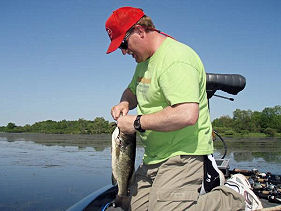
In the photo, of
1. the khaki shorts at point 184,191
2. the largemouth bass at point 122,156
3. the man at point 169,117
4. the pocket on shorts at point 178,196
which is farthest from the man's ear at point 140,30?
the pocket on shorts at point 178,196

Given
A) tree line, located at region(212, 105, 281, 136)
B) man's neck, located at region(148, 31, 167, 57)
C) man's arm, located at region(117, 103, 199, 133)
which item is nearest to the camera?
man's arm, located at region(117, 103, 199, 133)

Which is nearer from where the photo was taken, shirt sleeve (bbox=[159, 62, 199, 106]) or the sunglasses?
shirt sleeve (bbox=[159, 62, 199, 106])

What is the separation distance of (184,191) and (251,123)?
51387 mm

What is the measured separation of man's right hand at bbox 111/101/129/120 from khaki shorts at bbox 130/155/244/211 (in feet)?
2.12

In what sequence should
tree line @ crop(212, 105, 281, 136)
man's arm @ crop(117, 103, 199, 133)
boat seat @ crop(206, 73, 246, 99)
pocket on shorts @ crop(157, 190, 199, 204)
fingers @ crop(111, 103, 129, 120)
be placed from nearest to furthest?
man's arm @ crop(117, 103, 199, 133) → pocket on shorts @ crop(157, 190, 199, 204) → fingers @ crop(111, 103, 129, 120) → boat seat @ crop(206, 73, 246, 99) → tree line @ crop(212, 105, 281, 136)

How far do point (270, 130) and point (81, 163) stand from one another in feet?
137

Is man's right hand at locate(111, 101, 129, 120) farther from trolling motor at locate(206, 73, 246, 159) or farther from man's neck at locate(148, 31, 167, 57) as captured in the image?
trolling motor at locate(206, 73, 246, 159)

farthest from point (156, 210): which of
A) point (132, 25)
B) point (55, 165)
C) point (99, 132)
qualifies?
point (99, 132)

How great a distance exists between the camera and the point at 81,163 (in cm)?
1108

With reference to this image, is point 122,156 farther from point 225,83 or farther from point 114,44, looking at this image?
point 225,83

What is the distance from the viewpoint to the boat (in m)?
4.07

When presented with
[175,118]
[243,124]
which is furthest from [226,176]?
[243,124]

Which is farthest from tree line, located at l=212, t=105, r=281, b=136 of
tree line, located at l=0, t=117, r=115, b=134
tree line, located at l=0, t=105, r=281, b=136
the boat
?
the boat

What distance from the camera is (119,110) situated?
10.2 ft
